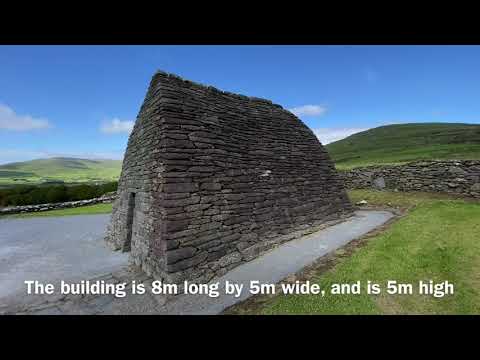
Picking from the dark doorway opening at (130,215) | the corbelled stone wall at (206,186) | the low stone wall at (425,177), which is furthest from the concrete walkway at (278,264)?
the low stone wall at (425,177)

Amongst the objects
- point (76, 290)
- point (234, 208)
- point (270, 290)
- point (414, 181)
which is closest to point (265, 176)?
point (234, 208)

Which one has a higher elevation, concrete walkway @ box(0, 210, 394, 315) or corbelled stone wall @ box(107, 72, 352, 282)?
corbelled stone wall @ box(107, 72, 352, 282)

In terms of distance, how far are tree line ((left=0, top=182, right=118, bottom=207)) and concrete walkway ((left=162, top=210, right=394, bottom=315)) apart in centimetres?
2283

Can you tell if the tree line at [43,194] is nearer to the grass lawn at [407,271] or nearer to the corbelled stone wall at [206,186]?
the corbelled stone wall at [206,186]

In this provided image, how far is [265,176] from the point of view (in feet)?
29.2

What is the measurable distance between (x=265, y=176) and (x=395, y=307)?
18.5 feet

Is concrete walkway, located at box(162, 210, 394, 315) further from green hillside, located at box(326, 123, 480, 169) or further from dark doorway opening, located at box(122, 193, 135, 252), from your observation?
green hillside, located at box(326, 123, 480, 169)

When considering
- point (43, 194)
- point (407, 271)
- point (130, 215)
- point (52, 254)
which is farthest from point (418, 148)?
point (43, 194)

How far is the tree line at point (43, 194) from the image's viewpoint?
64.4 ft

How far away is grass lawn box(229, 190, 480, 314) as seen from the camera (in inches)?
164

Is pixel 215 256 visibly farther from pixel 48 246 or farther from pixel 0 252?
pixel 0 252

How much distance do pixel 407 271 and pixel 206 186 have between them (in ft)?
18.0

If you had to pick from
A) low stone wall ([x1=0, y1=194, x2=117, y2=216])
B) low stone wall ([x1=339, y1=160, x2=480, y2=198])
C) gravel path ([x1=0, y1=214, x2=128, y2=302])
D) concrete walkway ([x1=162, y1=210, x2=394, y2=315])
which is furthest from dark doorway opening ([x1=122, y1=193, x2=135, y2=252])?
low stone wall ([x1=339, y1=160, x2=480, y2=198])

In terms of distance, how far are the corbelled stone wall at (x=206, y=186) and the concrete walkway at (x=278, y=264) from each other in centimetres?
40
